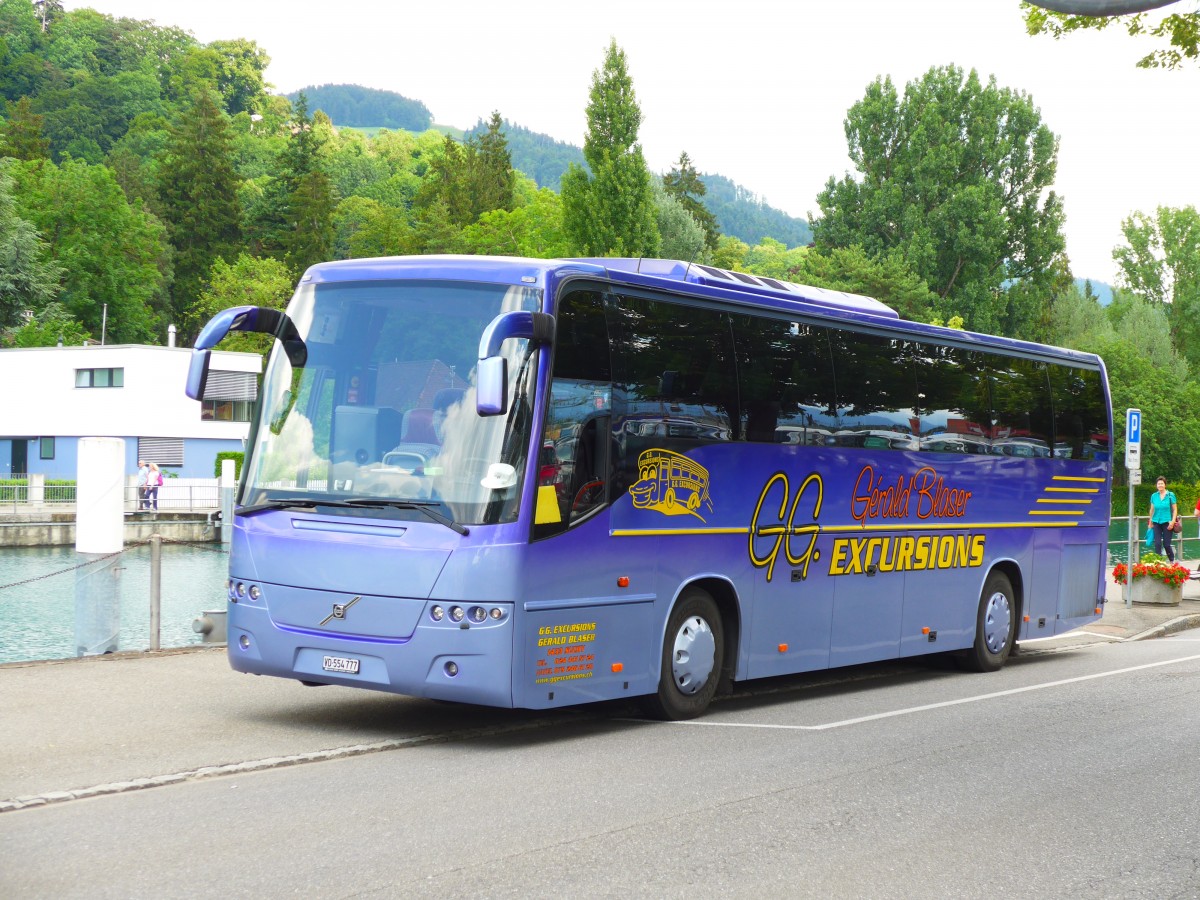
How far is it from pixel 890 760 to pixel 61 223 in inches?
3680

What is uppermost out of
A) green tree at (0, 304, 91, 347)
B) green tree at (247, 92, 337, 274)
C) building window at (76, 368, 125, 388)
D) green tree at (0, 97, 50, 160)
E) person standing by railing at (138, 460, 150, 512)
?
green tree at (0, 97, 50, 160)

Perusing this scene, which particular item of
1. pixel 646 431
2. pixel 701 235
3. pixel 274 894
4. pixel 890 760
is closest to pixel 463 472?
pixel 646 431

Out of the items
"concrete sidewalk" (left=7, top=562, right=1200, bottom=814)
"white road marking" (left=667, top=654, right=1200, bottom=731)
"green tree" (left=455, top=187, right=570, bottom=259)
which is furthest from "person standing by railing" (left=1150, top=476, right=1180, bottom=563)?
"green tree" (left=455, top=187, right=570, bottom=259)

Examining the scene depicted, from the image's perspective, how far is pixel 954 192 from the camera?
254 feet

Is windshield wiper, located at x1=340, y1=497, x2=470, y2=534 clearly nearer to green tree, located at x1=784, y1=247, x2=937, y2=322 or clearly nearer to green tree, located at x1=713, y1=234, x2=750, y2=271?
green tree, located at x1=713, y1=234, x2=750, y2=271

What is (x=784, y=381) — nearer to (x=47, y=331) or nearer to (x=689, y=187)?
(x=47, y=331)

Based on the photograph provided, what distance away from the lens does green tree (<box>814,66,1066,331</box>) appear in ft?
252

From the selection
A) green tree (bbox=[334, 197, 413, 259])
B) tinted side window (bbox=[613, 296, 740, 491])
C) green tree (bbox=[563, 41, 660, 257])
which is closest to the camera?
tinted side window (bbox=[613, 296, 740, 491])

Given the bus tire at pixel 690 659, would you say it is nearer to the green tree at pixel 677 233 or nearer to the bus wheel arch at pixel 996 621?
the bus wheel arch at pixel 996 621

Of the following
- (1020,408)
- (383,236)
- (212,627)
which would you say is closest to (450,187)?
(383,236)

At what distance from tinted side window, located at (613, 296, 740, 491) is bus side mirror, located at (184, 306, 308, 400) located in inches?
91.5

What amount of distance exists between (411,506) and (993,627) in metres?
8.80

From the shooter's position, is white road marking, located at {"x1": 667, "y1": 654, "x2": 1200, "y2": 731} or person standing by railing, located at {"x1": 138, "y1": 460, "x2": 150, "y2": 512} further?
person standing by railing, located at {"x1": 138, "y1": 460, "x2": 150, "y2": 512}

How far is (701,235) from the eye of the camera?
7650cm
